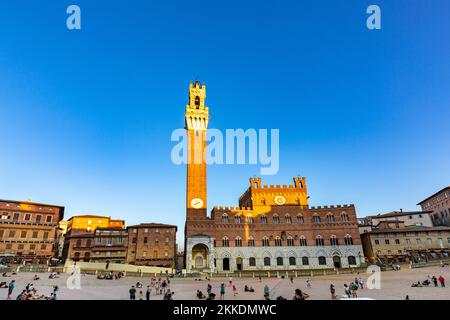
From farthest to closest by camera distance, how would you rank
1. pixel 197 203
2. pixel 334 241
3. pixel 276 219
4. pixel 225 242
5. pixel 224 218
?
pixel 276 219 → pixel 197 203 → pixel 224 218 → pixel 334 241 → pixel 225 242

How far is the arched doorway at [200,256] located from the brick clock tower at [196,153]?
584 centimetres

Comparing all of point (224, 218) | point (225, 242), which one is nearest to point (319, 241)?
point (225, 242)

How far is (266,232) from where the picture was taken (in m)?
58.8

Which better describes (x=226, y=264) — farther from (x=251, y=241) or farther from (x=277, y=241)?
(x=277, y=241)

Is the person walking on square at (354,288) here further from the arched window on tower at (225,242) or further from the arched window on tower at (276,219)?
the arched window on tower at (276,219)

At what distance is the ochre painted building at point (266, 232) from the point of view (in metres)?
55.8

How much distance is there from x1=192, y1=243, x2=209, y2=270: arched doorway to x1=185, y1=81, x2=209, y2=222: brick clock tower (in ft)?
19.2

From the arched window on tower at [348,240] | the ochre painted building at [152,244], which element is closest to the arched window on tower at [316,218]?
the arched window on tower at [348,240]

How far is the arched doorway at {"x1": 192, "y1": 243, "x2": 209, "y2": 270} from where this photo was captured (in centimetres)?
5509

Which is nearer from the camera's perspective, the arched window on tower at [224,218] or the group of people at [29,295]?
the group of people at [29,295]

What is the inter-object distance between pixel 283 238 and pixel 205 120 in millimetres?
32433

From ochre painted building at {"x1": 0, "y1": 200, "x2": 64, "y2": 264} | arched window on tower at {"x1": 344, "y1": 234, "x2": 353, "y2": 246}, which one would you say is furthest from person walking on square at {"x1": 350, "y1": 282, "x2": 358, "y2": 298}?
ochre painted building at {"x1": 0, "y1": 200, "x2": 64, "y2": 264}

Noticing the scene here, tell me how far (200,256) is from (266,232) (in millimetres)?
14778
